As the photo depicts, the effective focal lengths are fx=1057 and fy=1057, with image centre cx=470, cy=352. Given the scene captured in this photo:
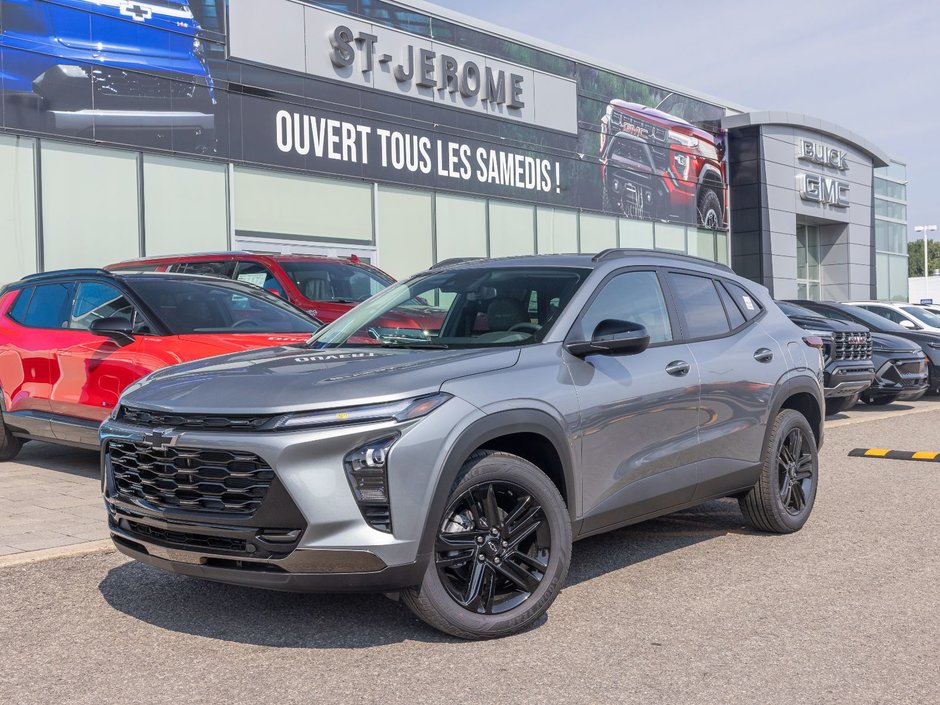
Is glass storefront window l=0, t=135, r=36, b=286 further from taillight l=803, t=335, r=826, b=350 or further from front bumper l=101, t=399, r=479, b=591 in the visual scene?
front bumper l=101, t=399, r=479, b=591

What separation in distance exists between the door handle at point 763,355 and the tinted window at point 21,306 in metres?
6.04

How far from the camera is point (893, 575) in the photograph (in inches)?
210

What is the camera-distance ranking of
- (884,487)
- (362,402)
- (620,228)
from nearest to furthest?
(362,402) < (884,487) < (620,228)

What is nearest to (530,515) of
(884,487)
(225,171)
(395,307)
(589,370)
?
(589,370)

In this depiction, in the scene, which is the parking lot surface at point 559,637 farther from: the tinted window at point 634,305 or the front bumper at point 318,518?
the tinted window at point 634,305

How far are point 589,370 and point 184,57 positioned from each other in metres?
16.5

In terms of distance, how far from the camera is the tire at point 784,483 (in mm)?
6133

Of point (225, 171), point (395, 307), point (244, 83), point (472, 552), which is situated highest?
point (244, 83)

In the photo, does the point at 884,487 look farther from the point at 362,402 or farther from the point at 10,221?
the point at 10,221

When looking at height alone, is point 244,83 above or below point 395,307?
above

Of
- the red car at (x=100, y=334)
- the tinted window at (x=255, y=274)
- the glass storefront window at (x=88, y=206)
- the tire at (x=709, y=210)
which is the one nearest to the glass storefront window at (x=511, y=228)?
the tire at (x=709, y=210)

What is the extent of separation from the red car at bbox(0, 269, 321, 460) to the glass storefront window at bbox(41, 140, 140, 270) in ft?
28.7

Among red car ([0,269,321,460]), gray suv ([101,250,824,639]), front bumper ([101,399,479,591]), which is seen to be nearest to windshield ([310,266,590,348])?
gray suv ([101,250,824,639])

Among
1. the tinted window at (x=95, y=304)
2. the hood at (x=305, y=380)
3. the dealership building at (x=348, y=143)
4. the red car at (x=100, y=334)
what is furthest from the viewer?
the dealership building at (x=348, y=143)
